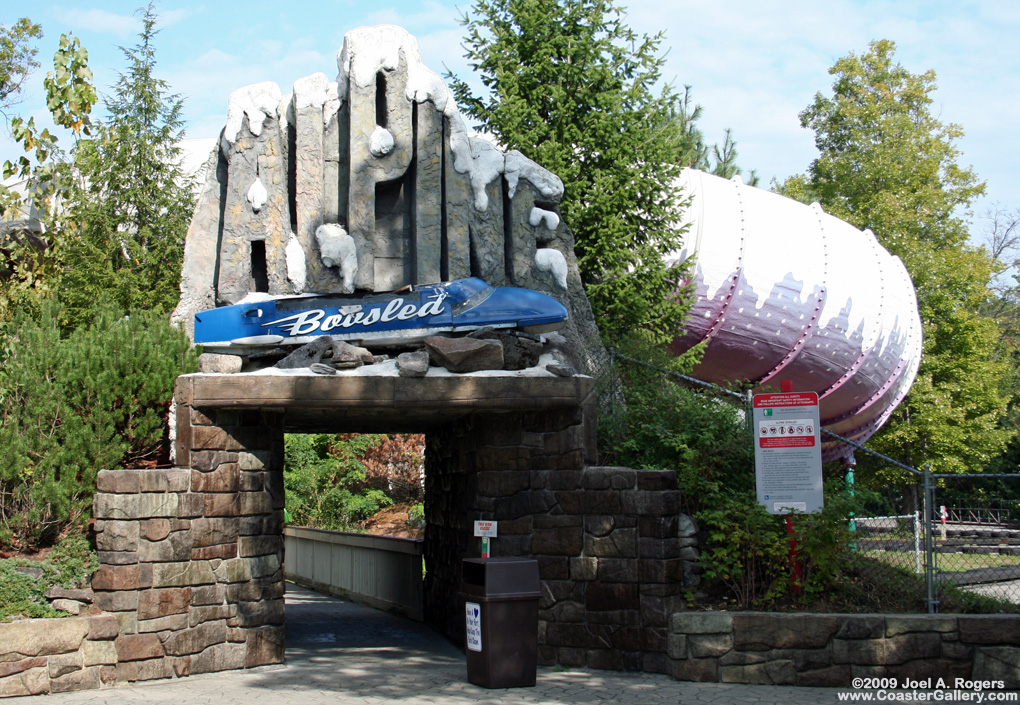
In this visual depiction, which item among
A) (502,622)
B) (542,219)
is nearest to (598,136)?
(542,219)

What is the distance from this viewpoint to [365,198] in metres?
10.2

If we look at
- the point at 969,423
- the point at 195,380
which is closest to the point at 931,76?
the point at 969,423

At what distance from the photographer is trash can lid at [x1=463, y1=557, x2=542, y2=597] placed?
7.96 m

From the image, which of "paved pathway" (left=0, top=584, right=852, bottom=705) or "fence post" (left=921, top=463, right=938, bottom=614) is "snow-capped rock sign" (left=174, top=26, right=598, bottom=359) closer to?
"paved pathway" (left=0, top=584, right=852, bottom=705)

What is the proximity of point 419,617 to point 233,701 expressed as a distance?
5702 millimetres

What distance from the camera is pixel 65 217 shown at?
1405cm

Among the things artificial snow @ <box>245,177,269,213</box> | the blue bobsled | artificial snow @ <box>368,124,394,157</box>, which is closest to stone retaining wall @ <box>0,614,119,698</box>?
the blue bobsled

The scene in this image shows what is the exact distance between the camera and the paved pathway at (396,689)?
7.46 m

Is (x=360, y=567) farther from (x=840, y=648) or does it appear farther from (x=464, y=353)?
(x=840, y=648)

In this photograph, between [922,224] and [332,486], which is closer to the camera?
[332,486]

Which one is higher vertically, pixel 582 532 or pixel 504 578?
pixel 582 532

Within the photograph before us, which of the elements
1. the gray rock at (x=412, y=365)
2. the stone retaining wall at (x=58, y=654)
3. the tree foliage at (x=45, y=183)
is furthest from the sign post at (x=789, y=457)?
the tree foliage at (x=45, y=183)

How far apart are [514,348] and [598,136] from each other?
4572mm

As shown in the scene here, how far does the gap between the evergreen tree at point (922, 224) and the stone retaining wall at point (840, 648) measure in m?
14.4
